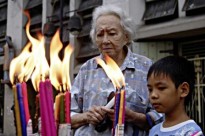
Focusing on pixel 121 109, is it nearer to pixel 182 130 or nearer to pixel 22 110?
pixel 22 110

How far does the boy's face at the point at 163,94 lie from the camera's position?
2.33 meters

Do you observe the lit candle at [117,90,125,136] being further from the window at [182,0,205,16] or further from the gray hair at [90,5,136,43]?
the window at [182,0,205,16]

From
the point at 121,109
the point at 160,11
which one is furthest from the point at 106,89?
the point at 160,11

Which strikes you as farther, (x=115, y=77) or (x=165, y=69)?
(x=165, y=69)

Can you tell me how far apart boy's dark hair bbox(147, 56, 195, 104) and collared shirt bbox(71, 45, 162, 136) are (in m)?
0.26

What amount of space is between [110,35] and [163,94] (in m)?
0.60

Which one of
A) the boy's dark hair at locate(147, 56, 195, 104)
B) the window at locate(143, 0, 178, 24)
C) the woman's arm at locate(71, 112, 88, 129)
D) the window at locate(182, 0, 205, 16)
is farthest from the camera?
the window at locate(143, 0, 178, 24)

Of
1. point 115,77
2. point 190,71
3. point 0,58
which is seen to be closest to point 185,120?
point 190,71

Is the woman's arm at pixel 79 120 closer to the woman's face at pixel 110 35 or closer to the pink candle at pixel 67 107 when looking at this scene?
the woman's face at pixel 110 35

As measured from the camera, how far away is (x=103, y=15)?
2801 mm

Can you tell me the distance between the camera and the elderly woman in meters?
2.62

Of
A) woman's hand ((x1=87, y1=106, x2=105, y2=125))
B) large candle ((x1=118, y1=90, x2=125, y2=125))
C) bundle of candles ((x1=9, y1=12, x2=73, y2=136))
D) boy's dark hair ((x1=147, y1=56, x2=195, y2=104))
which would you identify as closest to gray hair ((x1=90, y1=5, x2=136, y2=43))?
boy's dark hair ((x1=147, y1=56, x2=195, y2=104))

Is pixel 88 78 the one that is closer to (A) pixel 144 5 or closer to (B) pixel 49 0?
(A) pixel 144 5

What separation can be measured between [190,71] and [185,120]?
0.30m
